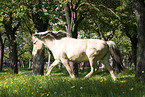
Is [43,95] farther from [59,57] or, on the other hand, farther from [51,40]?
[51,40]

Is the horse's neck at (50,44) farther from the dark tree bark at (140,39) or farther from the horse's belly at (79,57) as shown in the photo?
the dark tree bark at (140,39)

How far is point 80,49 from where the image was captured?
7.63m

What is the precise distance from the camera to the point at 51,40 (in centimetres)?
839

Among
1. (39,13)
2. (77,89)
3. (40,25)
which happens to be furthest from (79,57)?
(40,25)

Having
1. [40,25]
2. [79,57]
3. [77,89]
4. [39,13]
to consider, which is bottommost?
[77,89]

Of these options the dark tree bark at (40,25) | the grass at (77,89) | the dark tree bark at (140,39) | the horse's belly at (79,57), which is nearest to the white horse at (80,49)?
the horse's belly at (79,57)

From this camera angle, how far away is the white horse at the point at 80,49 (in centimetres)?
745

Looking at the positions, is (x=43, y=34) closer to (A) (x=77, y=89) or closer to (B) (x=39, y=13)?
(A) (x=77, y=89)

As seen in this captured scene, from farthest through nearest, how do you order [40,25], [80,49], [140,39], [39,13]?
[40,25]
[39,13]
[80,49]
[140,39]

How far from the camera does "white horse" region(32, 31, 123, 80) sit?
7.45 meters

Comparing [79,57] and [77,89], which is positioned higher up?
[79,57]

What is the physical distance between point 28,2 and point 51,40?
6.65 metres

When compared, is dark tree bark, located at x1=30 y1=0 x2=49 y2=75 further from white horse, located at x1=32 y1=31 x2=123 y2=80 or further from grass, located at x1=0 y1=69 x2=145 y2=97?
grass, located at x1=0 y1=69 x2=145 y2=97

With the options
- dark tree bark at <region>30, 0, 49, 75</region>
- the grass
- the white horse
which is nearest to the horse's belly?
the white horse
